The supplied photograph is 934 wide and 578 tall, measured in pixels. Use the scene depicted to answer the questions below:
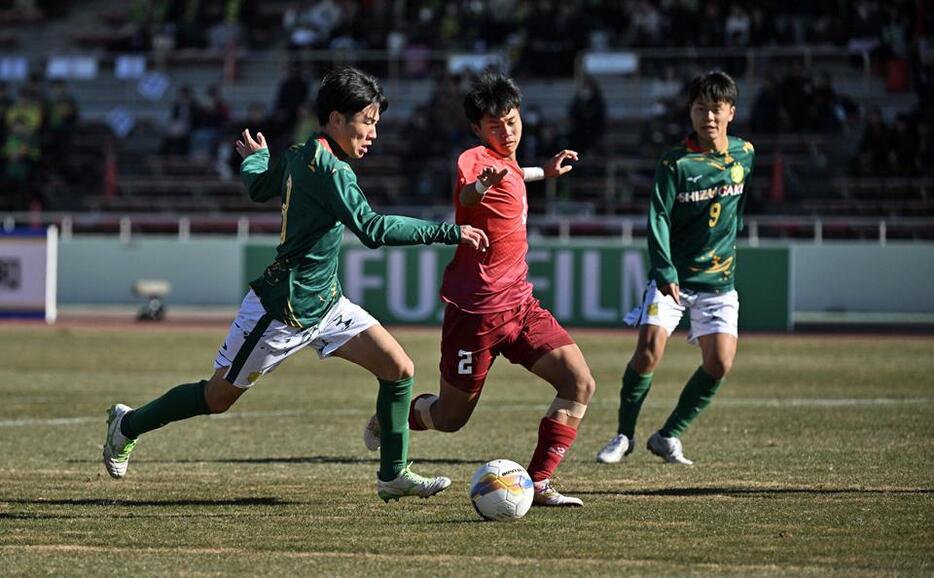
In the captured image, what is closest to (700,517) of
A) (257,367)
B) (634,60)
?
(257,367)

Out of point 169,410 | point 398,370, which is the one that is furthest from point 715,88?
point 169,410

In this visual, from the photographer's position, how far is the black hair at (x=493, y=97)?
25.8 feet

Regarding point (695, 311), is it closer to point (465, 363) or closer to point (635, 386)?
point (635, 386)

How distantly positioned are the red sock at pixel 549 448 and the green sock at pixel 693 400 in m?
2.08

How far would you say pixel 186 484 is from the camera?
8750 mm

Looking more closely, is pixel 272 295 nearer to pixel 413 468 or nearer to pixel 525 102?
pixel 413 468

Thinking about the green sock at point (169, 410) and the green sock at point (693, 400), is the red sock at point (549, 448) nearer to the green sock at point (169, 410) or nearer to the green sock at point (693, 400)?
the green sock at point (169, 410)

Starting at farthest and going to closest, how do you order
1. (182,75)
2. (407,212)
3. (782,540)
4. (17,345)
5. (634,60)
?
(182,75)
(634,60)
(407,212)
(17,345)
(782,540)

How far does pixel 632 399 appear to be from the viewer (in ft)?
33.0

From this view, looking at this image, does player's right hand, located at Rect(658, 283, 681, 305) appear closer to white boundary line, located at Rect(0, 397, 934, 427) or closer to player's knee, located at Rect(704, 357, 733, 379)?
player's knee, located at Rect(704, 357, 733, 379)

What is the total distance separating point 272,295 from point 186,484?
5.37ft

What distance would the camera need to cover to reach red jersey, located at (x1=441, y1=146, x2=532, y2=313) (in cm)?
789

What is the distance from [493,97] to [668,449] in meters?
2.92

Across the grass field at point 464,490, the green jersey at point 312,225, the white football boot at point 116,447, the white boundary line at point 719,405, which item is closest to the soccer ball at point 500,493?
the grass field at point 464,490
